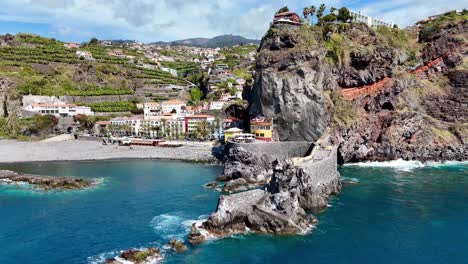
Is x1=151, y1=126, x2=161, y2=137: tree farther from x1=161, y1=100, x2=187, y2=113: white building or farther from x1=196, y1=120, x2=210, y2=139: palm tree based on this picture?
x1=161, y1=100, x2=187, y2=113: white building

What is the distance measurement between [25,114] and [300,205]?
7846 centimetres

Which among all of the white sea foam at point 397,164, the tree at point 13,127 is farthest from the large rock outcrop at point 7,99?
the white sea foam at point 397,164

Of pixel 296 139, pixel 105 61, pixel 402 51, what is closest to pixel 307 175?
pixel 296 139

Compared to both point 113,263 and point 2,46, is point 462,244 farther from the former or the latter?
point 2,46

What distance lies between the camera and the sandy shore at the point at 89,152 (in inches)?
2633

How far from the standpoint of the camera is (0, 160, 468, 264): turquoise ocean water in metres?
27.2

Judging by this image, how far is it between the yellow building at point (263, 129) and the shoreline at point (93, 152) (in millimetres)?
7491

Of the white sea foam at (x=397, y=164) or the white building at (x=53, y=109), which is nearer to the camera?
the white sea foam at (x=397, y=164)

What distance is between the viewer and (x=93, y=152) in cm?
7144

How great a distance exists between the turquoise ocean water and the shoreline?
1551 cm

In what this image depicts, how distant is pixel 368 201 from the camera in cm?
3922

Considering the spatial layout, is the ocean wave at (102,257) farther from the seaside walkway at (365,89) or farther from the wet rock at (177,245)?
the seaside walkway at (365,89)

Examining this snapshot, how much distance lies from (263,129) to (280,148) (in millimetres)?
7995

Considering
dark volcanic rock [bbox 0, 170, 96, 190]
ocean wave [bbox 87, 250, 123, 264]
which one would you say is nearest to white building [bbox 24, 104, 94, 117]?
dark volcanic rock [bbox 0, 170, 96, 190]
